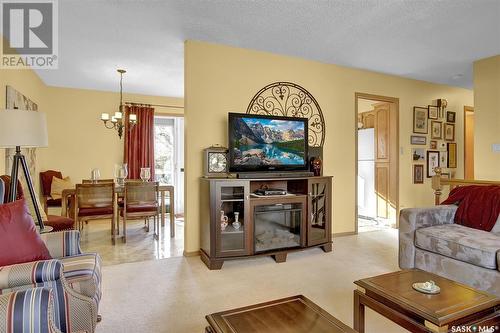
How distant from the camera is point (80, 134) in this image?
561 centimetres

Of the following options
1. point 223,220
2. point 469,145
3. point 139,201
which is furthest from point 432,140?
point 139,201

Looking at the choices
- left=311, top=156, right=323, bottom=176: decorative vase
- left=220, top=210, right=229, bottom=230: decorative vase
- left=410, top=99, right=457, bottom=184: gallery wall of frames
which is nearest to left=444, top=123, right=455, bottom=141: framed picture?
left=410, top=99, right=457, bottom=184: gallery wall of frames

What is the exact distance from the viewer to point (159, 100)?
6.18 metres

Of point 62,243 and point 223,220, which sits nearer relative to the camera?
point 62,243

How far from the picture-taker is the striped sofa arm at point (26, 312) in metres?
0.96

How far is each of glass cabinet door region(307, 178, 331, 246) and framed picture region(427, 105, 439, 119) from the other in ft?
9.38

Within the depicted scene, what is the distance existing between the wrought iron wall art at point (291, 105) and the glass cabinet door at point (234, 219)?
3.80 ft

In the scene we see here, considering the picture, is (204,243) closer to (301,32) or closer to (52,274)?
(52,274)

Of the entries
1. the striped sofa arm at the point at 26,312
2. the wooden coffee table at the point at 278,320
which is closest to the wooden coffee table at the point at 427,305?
the wooden coffee table at the point at 278,320

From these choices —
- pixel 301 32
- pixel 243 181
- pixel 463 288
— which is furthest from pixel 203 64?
pixel 463 288

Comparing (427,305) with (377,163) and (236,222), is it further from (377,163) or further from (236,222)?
(377,163)

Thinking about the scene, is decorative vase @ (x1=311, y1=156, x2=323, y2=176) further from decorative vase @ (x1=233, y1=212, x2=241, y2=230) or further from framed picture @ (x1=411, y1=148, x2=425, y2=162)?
framed picture @ (x1=411, y1=148, x2=425, y2=162)

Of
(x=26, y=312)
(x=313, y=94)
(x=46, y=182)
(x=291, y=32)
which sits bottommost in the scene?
(x=26, y=312)

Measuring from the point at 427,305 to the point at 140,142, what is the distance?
5.61 metres
